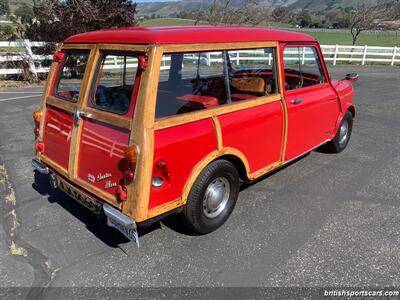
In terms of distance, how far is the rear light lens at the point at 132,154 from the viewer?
244cm

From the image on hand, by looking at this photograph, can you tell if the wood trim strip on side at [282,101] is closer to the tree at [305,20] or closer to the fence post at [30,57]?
the fence post at [30,57]

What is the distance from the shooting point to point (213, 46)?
2959mm

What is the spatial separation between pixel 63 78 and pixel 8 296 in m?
2.17

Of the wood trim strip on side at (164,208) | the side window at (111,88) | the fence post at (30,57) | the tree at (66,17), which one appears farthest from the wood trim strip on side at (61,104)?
the tree at (66,17)

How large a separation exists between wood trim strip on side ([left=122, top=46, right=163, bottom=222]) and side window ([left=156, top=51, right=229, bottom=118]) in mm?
262

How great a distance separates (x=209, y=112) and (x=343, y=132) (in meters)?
3.44

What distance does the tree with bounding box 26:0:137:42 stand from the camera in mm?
14109

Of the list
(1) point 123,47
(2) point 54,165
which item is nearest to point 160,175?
(1) point 123,47

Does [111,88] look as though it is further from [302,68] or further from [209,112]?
[302,68]

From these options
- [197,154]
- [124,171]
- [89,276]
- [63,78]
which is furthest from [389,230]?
[63,78]

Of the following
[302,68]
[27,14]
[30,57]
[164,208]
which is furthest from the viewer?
[27,14]

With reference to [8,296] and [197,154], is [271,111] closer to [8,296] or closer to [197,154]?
[197,154]

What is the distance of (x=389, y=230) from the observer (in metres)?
3.34

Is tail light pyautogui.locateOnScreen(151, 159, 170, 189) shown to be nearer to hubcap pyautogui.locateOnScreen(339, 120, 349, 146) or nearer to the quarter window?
the quarter window
